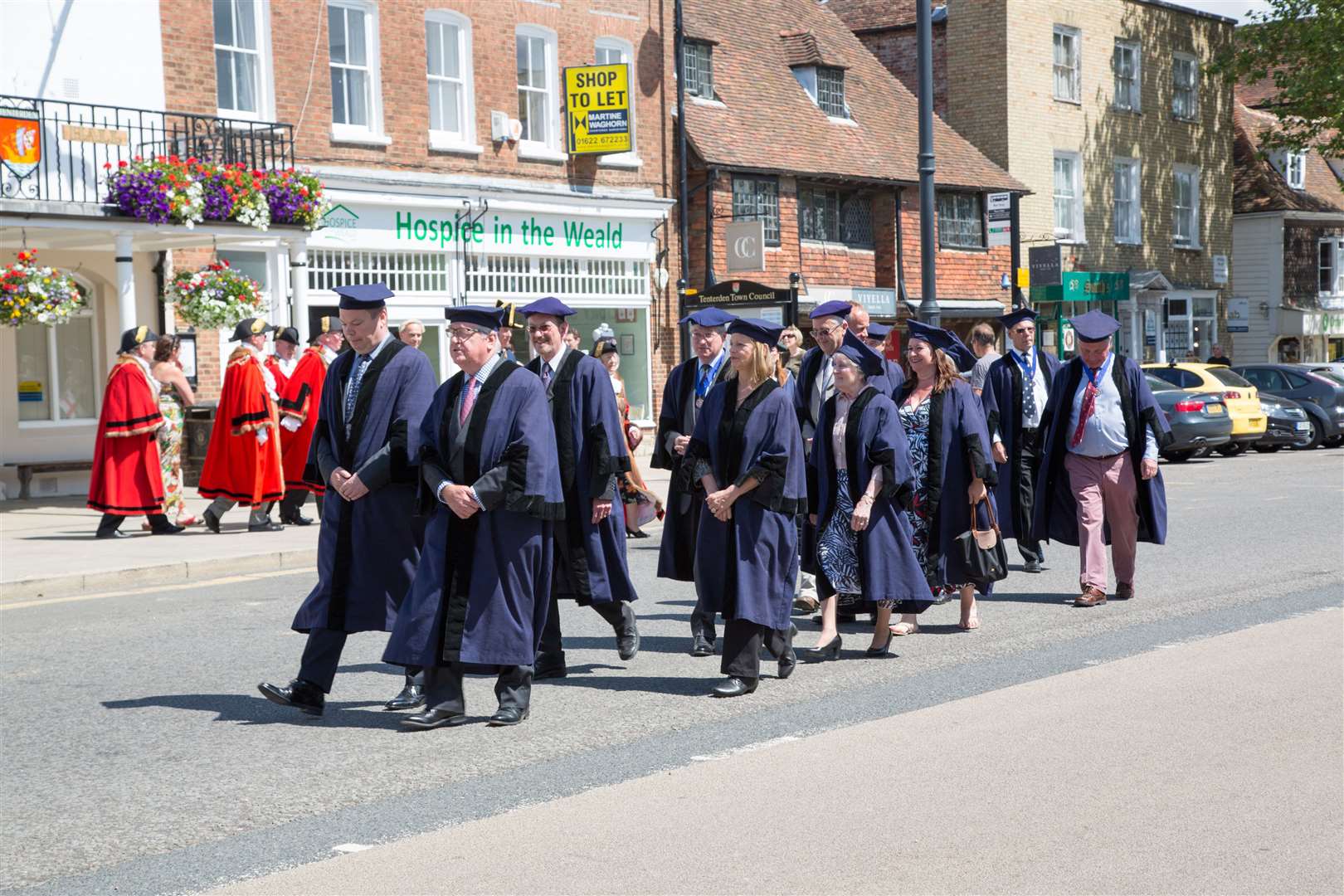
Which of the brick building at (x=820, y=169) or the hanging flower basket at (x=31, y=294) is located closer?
the hanging flower basket at (x=31, y=294)

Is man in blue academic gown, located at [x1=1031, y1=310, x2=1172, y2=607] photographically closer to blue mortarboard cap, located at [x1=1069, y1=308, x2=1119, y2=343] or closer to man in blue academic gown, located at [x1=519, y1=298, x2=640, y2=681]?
blue mortarboard cap, located at [x1=1069, y1=308, x2=1119, y2=343]

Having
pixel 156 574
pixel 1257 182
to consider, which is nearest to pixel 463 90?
pixel 156 574

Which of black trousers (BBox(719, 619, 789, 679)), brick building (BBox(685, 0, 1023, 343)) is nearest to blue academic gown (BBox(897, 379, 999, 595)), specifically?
black trousers (BBox(719, 619, 789, 679))

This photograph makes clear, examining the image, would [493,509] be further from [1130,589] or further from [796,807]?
[1130,589]

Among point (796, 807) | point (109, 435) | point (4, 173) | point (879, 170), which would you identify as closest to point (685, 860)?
point (796, 807)

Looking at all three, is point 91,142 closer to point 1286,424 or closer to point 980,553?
point 980,553

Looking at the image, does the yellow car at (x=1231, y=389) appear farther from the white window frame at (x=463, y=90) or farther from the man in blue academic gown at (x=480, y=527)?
the man in blue academic gown at (x=480, y=527)

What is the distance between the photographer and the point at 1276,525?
15102 millimetres

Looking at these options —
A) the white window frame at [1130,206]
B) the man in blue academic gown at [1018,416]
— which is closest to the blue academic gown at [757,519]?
the man in blue academic gown at [1018,416]

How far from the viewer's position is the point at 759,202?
29.1 meters

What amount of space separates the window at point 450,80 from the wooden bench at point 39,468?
676 cm

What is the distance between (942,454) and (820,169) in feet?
70.2

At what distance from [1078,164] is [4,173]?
87.4 ft

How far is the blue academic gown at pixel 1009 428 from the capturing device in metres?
12.2
